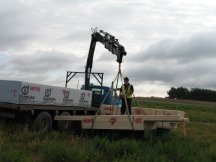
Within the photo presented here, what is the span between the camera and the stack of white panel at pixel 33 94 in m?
14.8

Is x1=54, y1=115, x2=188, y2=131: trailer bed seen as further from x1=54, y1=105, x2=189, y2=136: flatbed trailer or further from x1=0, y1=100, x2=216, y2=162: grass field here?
x1=0, y1=100, x2=216, y2=162: grass field

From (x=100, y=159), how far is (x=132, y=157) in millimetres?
794

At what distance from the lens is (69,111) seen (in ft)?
58.4

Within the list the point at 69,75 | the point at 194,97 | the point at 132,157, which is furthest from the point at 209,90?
the point at 132,157

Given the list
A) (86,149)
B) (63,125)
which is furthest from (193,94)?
(86,149)

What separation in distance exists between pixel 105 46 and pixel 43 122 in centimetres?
680

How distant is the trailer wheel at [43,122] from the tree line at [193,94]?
121 meters

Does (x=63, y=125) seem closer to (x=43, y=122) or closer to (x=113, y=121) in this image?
(x=43, y=122)

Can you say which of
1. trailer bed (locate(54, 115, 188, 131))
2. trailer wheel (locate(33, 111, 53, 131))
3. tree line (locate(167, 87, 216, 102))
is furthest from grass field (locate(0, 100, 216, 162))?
tree line (locate(167, 87, 216, 102))

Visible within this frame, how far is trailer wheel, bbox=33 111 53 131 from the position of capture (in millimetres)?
15695

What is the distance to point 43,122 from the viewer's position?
53.2ft

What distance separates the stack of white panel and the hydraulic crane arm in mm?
3675

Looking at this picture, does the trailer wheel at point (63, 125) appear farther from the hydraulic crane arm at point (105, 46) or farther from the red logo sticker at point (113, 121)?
the hydraulic crane arm at point (105, 46)

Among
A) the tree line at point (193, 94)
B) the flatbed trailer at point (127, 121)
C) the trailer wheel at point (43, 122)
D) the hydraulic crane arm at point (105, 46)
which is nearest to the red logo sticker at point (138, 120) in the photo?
the flatbed trailer at point (127, 121)
